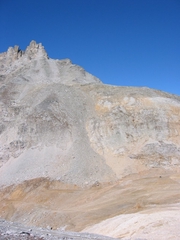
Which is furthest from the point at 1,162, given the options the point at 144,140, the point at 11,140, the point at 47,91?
the point at 144,140

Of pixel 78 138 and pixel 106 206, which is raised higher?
pixel 78 138

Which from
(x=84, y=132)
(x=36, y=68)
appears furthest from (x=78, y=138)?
(x=36, y=68)

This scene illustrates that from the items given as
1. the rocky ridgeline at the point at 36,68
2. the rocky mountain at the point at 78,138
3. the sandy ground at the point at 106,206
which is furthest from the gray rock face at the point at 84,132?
the rocky ridgeline at the point at 36,68

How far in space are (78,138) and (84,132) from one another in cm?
150

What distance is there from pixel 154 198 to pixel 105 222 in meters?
5.36

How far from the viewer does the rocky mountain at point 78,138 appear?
28.2 meters

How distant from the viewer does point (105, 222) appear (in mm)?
17344

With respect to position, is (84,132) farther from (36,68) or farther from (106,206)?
(36,68)

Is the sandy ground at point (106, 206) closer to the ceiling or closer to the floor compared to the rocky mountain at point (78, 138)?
closer to the floor

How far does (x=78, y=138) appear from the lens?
108 ft

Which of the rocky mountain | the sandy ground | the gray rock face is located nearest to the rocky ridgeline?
the rocky mountain

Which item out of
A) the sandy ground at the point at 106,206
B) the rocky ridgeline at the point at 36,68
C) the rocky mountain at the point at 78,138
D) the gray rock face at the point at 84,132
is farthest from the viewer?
the rocky ridgeline at the point at 36,68

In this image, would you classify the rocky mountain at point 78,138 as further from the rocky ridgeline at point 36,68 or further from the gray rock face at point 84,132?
the rocky ridgeline at point 36,68

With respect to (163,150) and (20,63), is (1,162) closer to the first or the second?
(163,150)
